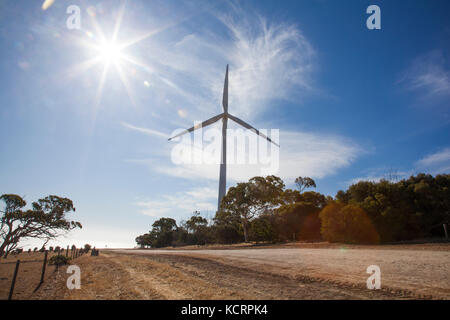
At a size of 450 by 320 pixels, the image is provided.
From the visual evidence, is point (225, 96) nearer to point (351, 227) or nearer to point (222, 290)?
point (351, 227)

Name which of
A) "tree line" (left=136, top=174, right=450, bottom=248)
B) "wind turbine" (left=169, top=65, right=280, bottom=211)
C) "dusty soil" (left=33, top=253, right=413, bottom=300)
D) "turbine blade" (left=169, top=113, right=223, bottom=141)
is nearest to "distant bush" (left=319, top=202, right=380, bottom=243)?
"tree line" (left=136, top=174, right=450, bottom=248)

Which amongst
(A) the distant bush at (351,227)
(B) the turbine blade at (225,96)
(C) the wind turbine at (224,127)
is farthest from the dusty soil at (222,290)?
(B) the turbine blade at (225,96)

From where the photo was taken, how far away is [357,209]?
30031 mm

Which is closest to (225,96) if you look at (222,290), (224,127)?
(224,127)

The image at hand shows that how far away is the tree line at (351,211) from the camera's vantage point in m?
30.0

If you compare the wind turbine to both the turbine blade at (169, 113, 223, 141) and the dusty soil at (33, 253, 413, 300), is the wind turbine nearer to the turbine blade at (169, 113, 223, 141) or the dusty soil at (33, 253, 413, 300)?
the turbine blade at (169, 113, 223, 141)

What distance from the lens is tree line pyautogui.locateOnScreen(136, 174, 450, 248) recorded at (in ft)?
98.4

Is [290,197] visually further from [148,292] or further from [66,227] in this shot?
[148,292]

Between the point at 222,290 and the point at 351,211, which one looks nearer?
the point at 222,290

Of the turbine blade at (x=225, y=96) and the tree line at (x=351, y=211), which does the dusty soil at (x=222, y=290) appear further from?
the turbine blade at (x=225, y=96)

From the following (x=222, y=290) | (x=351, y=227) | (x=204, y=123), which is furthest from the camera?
(x=204, y=123)

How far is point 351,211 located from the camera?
3027 centimetres
